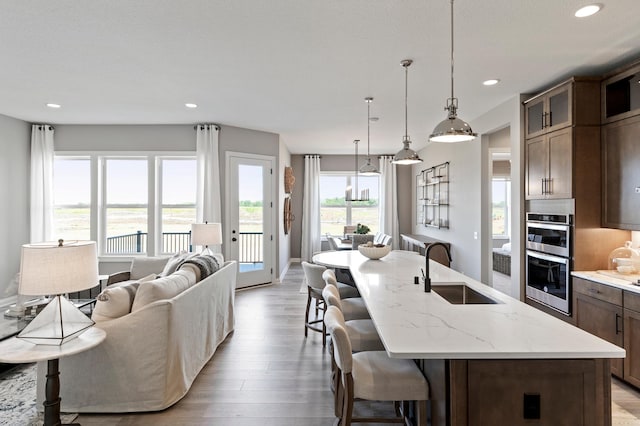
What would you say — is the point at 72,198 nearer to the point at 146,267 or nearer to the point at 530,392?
the point at 146,267

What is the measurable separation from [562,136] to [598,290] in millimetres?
1515

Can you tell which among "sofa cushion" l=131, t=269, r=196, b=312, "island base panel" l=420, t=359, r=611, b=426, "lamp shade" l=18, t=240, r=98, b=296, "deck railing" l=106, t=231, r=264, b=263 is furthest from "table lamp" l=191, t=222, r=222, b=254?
"island base panel" l=420, t=359, r=611, b=426

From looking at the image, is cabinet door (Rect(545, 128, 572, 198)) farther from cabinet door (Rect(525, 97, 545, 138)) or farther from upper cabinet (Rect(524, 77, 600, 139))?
cabinet door (Rect(525, 97, 545, 138))

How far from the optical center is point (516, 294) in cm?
422

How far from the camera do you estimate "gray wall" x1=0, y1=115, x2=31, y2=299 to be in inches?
205

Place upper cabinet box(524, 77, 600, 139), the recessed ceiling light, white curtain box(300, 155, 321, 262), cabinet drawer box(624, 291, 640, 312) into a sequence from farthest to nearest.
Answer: white curtain box(300, 155, 321, 262) → upper cabinet box(524, 77, 600, 139) → cabinet drawer box(624, 291, 640, 312) → the recessed ceiling light

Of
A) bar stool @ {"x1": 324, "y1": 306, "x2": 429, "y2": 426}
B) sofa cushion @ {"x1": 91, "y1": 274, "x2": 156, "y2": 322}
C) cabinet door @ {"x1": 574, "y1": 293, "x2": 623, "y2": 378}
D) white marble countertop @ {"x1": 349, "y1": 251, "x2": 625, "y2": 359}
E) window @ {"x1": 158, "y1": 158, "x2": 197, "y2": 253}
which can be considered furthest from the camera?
window @ {"x1": 158, "y1": 158, "x2": 197, "y2": 253}

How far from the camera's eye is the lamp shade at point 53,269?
201 cm

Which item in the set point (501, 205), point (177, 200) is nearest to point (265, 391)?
point (177, 200)

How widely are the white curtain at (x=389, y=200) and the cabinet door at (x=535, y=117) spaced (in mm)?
4772

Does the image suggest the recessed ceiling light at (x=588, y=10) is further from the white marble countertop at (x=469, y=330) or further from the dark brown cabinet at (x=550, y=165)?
the white marble countertop at (x=469, y=330)

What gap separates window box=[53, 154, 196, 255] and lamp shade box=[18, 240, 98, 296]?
3.81 m

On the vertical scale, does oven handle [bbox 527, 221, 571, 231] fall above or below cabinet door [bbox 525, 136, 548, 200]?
below

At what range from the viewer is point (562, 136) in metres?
3.43
